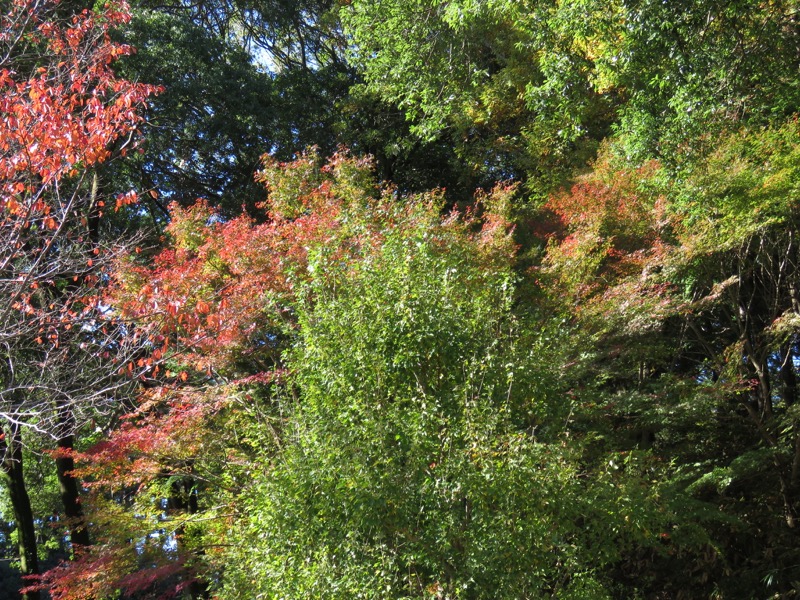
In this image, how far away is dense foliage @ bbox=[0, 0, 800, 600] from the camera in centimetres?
500

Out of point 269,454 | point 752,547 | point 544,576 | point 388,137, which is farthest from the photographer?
point 388,137

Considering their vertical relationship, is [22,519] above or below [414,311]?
below

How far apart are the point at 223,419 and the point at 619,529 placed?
5219 millimetres

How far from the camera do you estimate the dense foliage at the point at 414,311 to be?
5.00m

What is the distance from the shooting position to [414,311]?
5.64m

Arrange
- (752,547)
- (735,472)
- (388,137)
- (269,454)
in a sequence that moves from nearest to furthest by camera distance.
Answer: (269,454) → (735,472) → (752,547) → (388,137)

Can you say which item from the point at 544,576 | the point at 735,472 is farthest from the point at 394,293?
the point at 735,472

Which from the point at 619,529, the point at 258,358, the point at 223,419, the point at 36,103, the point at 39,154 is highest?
the point at 36,103

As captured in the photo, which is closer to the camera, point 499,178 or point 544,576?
point 544,576

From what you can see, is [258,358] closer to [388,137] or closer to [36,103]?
[36,103]

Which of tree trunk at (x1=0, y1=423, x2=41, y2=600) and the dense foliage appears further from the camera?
tree trunk at (x1=0, y1=423, x2=41, y2=600)

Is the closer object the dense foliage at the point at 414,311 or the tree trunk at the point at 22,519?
the dense foliage at the point at 414,311

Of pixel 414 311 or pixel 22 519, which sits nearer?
pixel 414 311

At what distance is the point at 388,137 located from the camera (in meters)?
16.5
